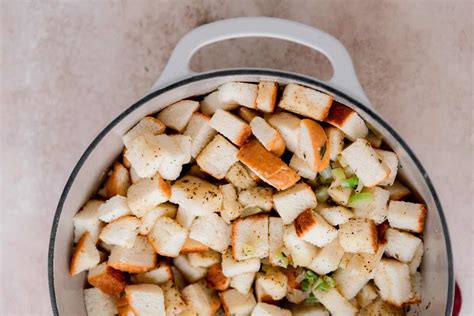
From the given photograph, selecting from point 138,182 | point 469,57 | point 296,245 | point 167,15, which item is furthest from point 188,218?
point 469,57

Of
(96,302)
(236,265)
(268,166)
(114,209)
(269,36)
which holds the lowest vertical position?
(96,302)

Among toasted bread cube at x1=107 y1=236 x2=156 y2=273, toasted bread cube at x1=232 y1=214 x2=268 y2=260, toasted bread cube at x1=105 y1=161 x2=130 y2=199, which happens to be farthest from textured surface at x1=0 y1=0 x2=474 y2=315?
toasted bread cube at x1=232 y1=214 x2=268 y2=260

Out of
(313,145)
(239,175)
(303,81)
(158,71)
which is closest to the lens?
(303,81)

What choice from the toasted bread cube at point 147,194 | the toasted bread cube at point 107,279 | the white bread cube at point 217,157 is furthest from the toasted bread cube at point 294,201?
the toasted bread cube at point 107,279

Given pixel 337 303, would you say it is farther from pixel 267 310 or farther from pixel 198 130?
pixel 198 130

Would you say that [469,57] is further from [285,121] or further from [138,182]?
[138,182]

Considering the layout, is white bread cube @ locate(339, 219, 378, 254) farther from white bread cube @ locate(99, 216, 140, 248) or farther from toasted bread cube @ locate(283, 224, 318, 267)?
white bread cube @ locate(99, 216, 140, 248)

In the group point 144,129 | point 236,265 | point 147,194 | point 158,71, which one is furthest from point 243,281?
point 158,71
